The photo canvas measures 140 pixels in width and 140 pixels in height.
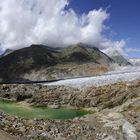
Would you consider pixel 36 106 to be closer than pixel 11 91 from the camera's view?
Yes

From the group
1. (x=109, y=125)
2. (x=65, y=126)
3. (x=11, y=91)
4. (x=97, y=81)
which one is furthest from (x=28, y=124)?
(x=97, y=81)

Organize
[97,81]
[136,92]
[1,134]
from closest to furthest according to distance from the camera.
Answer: [1,134]
[136,92]
[97,81]

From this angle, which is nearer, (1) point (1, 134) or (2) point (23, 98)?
(1) point (1, 134)

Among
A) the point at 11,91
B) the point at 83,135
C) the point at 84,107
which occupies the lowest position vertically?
the point at 83,135

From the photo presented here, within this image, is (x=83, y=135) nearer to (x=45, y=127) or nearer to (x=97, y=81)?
(x=45, y=127)

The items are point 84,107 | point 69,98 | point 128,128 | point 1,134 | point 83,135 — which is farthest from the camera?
point 69,98

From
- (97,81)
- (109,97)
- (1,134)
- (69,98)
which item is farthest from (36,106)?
(1,134)

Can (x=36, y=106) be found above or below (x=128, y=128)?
above

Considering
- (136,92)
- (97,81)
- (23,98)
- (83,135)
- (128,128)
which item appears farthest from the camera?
(97,81)

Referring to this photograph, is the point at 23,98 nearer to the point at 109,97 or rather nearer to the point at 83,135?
the point at 109,97
